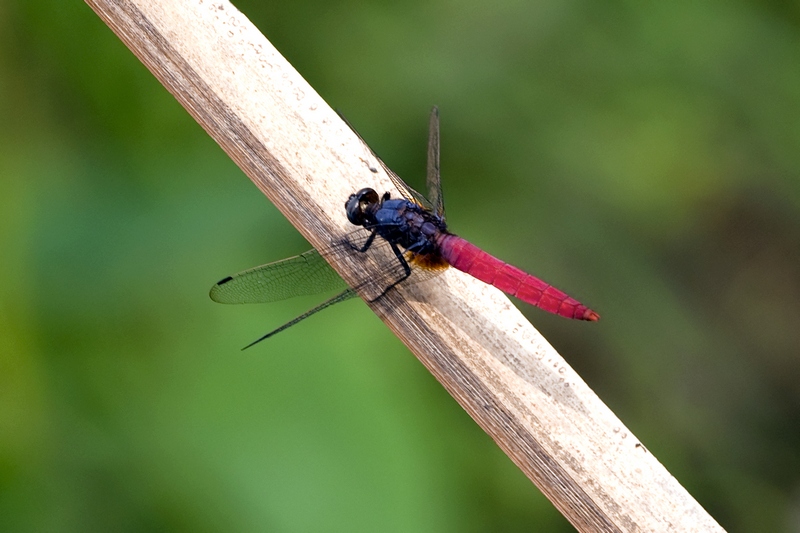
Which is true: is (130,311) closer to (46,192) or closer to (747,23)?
(46,192)

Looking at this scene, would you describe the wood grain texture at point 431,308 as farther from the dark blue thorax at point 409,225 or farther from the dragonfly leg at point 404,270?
the dark blue thorax at point 409,225

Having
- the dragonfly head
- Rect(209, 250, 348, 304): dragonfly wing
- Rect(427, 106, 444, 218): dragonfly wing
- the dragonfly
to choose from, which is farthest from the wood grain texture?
Rect(427, 106, 444, 218): dragonfly wing

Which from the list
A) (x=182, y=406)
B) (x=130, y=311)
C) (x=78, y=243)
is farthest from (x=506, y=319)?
(x=78, y=243)

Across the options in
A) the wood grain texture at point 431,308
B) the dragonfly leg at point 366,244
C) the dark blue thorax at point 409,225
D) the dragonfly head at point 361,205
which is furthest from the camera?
the dark blue thorax at point 409,225

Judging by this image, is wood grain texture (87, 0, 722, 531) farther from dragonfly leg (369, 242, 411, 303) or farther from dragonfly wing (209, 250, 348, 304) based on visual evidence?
dragonfly wing (209, 250, 348, 304)

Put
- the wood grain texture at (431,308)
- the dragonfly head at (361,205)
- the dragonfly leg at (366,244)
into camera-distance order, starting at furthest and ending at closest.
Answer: the dragonfly leg at (366,244) < the dragonfly head at (361,205) < the wood grain texture at (431,308)

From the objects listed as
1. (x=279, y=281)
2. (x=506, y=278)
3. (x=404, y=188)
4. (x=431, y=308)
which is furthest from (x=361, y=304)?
(x=431, y=308)

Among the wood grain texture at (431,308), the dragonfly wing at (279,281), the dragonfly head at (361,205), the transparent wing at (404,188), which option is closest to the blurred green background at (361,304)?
the dragonfly wing at (279,281)
